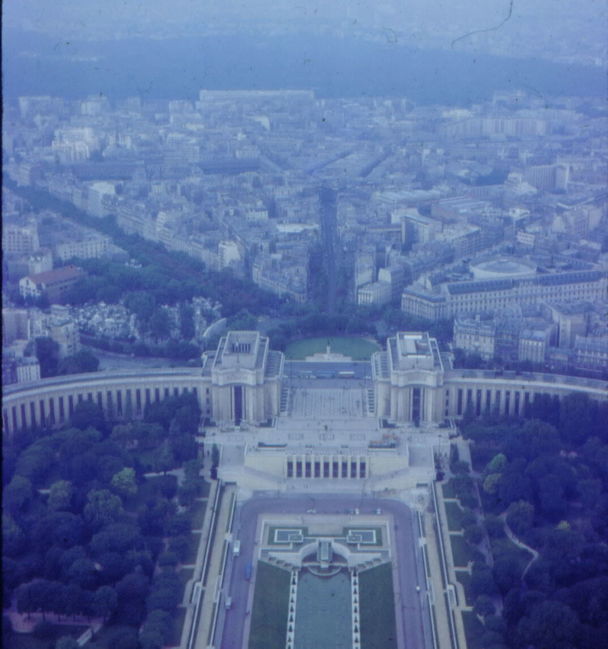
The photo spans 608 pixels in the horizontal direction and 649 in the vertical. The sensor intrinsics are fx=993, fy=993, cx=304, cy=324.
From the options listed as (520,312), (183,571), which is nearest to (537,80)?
(520,312)

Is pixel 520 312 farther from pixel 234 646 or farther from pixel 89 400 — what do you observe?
pixel 234 646

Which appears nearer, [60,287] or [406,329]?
[406,329]

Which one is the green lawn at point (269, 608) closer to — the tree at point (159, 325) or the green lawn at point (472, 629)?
the green lawn at point (472, 629)

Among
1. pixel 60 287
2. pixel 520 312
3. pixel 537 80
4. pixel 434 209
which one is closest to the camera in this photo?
pixel 520 312

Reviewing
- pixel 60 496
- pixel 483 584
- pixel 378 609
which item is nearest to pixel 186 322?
Result: pixel 60 496

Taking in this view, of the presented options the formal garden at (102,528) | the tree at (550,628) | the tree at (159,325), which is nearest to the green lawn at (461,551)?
the tree at (550,628)

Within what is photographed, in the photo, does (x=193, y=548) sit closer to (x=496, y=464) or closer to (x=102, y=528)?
(x=102, y=528)
